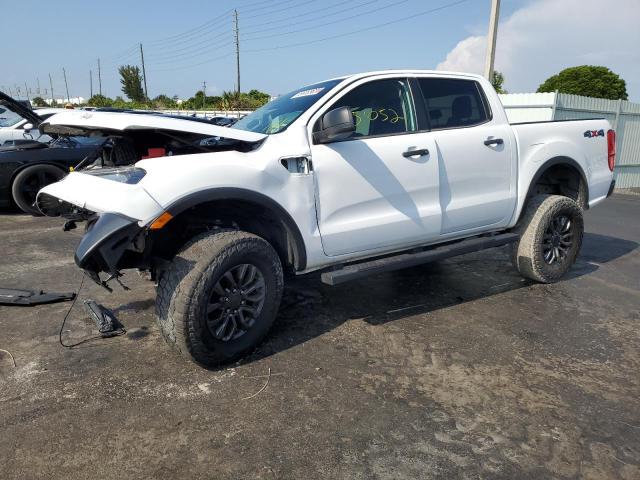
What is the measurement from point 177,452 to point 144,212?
1.25 metres

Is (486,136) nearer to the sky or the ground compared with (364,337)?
nearer to the sky

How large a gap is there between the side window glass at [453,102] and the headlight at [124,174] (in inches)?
89.7

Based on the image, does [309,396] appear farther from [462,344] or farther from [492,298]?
[492,298]

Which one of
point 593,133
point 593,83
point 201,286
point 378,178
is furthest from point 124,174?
point 593,83

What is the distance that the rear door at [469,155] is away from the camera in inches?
161

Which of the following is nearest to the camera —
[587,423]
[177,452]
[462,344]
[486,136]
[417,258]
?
[177,452]

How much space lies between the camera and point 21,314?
13.2ft

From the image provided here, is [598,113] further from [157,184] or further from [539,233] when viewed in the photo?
[157,184]

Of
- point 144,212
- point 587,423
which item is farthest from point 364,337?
point 144,212

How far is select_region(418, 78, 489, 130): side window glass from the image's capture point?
13.6ft

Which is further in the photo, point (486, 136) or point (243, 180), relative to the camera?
point (486, 136)

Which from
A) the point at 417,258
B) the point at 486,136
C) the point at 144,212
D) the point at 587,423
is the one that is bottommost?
the point at 587,423

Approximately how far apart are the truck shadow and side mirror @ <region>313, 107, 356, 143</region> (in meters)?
1.44

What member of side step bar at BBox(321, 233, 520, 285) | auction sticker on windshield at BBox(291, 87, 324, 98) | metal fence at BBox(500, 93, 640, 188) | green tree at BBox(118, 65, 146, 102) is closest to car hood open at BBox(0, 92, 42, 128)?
auction sticker on windshield at BBox(291, 87, 324, 98)
